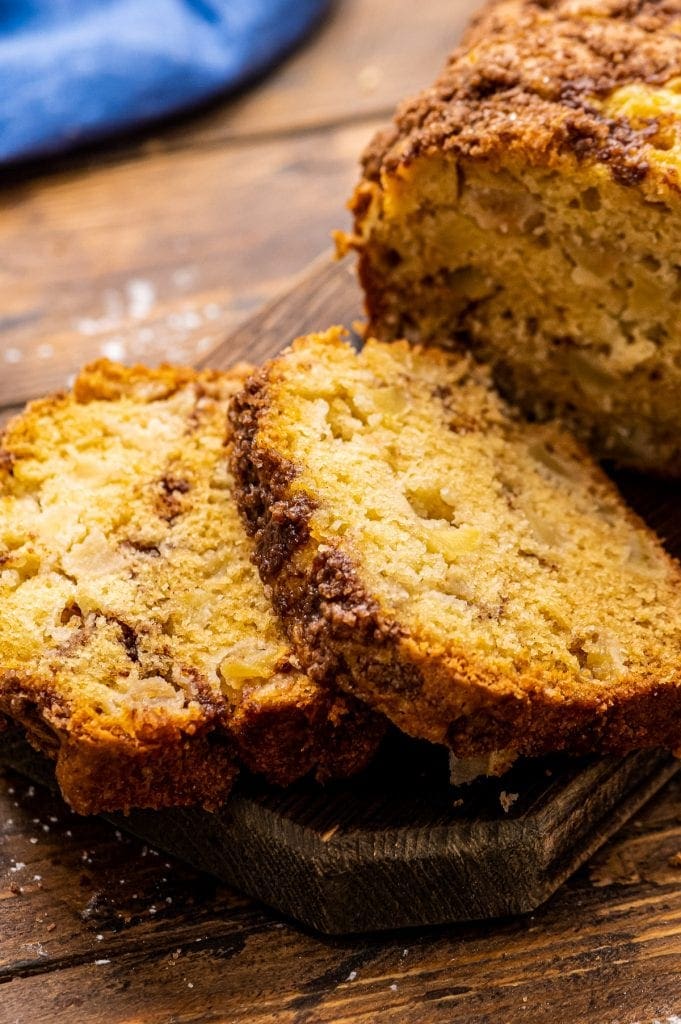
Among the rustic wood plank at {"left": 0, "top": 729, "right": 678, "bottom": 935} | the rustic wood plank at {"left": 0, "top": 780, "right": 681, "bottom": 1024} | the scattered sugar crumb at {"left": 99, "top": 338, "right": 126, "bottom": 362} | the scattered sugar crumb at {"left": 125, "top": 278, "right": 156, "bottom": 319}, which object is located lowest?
the rustic wood plank at {"left": 0, "top": 780, "right": 681, "bottom": 1024}

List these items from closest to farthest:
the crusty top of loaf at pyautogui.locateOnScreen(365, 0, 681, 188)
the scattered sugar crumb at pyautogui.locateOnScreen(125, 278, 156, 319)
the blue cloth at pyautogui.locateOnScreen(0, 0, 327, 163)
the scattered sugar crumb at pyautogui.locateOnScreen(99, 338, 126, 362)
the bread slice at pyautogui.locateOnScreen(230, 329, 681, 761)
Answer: the bread slice at pyautogui.locateOnScreen(230, 329, 681, 761) < the crusty top of loaf at pyautogui.locateOnScreen(365, 0, 681, 188) < the scattered sugar crumb at pyautogui.locateOnScreen(99, 338, 126, 362) < the scattered sugar crumb at pyautogui.locateOnScreen(125, 278, 156, 319) < the blue cloth at pyautogui.locateOnScreen(0, 0, 327, 163)

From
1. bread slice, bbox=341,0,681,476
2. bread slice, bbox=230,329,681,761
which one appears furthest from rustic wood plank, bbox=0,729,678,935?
bread slice, bbox=341,0,681,476

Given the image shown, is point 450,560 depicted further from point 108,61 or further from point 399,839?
point 108,61

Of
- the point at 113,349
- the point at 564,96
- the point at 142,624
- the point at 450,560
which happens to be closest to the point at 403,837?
the point at 450,560

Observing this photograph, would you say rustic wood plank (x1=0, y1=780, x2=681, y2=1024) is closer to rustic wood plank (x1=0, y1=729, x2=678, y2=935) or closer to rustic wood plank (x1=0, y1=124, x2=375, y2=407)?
rustic wood plank (x1=0, y1=729, x2=678, y2=935)

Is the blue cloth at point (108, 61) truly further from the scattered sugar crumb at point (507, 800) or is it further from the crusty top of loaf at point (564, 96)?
the scattered sugar crumb at point (507, 800)

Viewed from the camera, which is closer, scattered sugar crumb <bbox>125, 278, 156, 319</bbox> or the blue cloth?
scattered sugar crumb <bbox>125, 278, 156, 319</bbox>
